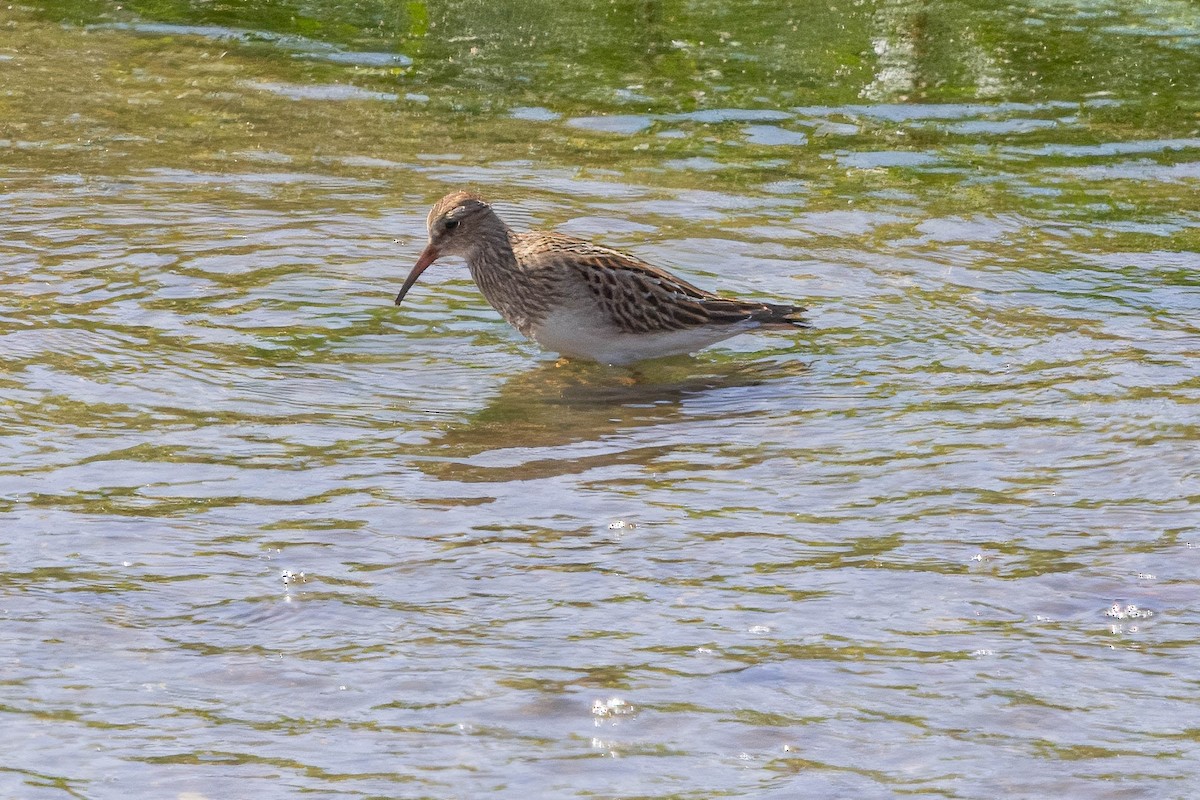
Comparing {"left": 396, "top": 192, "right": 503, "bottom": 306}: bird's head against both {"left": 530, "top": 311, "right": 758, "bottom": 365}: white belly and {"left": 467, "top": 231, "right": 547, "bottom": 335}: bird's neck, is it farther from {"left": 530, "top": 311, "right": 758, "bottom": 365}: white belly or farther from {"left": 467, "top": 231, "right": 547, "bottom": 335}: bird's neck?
{"left": 530, "top": 311, "right": 758, "bottom": 365}: white belly

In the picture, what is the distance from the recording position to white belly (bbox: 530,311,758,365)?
9.87m

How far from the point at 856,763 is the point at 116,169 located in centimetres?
883

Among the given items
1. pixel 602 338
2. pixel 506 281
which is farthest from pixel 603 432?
pixel 506 281

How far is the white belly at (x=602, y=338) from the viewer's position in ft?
32.4

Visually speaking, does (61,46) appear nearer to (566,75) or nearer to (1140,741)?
(566,75)

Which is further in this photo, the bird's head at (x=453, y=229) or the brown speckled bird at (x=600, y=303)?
the bird's head at (x=453, y=229)

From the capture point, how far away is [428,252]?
10352mm

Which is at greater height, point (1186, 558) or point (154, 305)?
point (154, 305)

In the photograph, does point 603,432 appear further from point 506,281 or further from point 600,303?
point 506,281

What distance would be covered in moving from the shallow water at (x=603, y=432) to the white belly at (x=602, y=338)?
164 millimetres

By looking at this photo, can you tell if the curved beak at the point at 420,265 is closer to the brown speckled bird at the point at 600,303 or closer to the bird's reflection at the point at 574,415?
the brown speckled bird at the point at 600,303

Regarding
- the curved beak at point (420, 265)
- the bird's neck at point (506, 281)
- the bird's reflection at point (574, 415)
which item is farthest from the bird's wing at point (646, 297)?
the curved beak at point (420, 265)

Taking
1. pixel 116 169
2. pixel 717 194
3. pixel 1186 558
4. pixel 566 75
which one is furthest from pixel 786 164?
pixel 1186 558

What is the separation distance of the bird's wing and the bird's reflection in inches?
12.9
